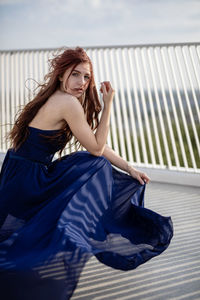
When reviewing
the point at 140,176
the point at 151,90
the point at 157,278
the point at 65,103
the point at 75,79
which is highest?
the point at 151,90

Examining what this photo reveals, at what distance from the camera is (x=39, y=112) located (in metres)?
1.68

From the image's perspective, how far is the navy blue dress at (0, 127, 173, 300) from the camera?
45.3 inches

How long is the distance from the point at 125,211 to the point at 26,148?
22.3 inches

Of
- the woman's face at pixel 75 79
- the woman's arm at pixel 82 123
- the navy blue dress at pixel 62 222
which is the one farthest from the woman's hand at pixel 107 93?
the navy blue dress at pixel 62 222

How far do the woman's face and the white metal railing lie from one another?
195cm

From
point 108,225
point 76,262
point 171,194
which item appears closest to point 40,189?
point 108,225

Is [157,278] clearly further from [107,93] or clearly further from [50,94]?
[50,94]

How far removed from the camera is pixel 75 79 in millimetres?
1724

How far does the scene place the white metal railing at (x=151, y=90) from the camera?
355cm

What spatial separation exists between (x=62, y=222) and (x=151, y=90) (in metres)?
2.82

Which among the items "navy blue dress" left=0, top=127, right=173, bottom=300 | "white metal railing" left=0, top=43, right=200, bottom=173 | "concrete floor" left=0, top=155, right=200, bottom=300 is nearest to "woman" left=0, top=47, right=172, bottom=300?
"navy blue dress" left=0, top=127, right=173, bottom=300

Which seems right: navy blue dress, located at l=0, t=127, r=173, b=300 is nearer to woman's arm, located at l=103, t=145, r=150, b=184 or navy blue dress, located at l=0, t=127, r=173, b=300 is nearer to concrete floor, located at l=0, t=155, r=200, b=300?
woman's arm, located at l=103, t=145, r=150, b=184

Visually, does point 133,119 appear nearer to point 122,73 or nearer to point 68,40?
point 122,73

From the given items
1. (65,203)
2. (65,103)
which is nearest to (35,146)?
(65,103)
